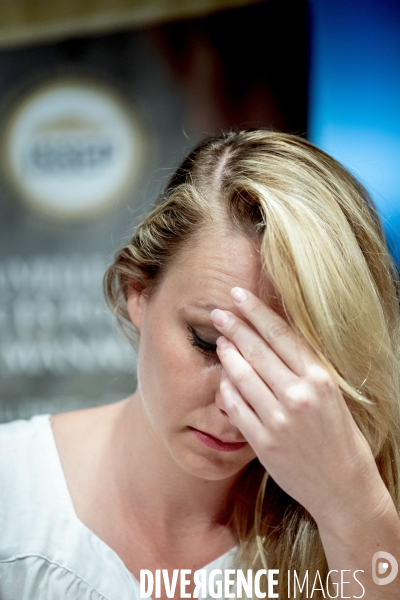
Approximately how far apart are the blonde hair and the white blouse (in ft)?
0.39

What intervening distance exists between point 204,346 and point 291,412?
0.16m

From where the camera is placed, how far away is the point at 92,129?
1.60 meters

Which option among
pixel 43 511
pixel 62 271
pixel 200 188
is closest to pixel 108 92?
pixel 62 271

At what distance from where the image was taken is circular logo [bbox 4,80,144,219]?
5.19ft

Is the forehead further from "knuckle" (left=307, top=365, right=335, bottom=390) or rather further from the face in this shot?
"knuckle" (left=307, top=365, right=335, bottom=390)

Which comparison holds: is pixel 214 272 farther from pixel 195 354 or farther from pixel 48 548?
pixel 48 548

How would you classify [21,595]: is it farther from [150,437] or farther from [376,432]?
[376,432]

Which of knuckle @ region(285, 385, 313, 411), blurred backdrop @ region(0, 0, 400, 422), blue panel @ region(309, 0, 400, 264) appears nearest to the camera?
knuckle @ region(285, 385, 313, 411)

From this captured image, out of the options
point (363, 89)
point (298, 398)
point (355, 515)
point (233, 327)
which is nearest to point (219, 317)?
point (233, 327)

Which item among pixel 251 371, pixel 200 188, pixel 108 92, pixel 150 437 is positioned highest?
pixel 108 92

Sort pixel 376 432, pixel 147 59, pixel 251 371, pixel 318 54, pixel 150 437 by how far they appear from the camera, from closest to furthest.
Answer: pixel 251 371, pixel 376 432, pixel 150 437, pixel 318 54, pixel 147 59

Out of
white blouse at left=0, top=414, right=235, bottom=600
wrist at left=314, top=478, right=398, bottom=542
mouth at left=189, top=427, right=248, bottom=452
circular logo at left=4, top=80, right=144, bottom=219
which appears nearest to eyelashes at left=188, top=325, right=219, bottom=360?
mouth at left=189, top=427, right=248, bottom=452

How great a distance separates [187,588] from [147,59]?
48.6 inches

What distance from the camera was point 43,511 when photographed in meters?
0.94
